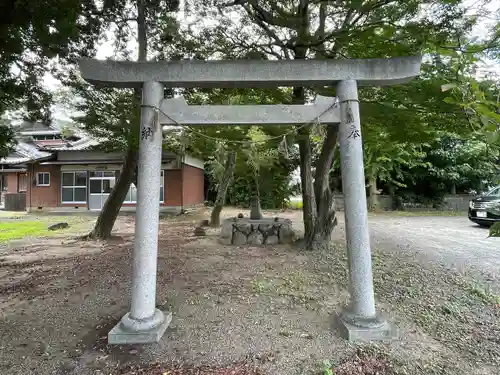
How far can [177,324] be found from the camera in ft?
12.4

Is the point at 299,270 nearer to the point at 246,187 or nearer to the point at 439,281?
the point at 439,281

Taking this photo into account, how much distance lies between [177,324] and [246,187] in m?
16.6

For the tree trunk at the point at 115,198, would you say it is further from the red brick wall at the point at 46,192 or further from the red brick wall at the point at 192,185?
the red brick wall at the point at 46,192

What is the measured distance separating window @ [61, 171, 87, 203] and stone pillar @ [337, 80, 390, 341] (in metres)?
18.2

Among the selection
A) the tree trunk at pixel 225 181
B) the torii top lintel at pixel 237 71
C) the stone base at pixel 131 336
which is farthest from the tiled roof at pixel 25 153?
the stone base at pixel 131 336

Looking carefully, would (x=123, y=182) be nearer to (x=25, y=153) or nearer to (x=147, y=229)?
(x=147, y=229)

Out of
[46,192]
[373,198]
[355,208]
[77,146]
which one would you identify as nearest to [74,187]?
[46,192]

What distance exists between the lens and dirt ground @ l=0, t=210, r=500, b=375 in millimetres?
3113

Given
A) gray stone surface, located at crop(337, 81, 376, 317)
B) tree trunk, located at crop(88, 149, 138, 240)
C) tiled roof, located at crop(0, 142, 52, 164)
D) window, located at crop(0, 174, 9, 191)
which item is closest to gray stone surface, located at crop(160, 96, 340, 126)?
gray stone surface, located at crop(337, 81, 376, 317)

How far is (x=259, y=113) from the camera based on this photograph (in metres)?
3.66

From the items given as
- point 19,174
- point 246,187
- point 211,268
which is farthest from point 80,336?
point 19,174

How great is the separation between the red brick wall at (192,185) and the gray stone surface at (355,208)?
15.2m

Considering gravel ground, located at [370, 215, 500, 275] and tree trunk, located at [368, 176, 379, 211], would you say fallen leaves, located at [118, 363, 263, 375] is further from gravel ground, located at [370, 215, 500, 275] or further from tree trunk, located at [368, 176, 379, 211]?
tree trunk, located at [368, 176, 379, 211]

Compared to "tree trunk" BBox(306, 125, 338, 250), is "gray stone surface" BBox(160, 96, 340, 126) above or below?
above
